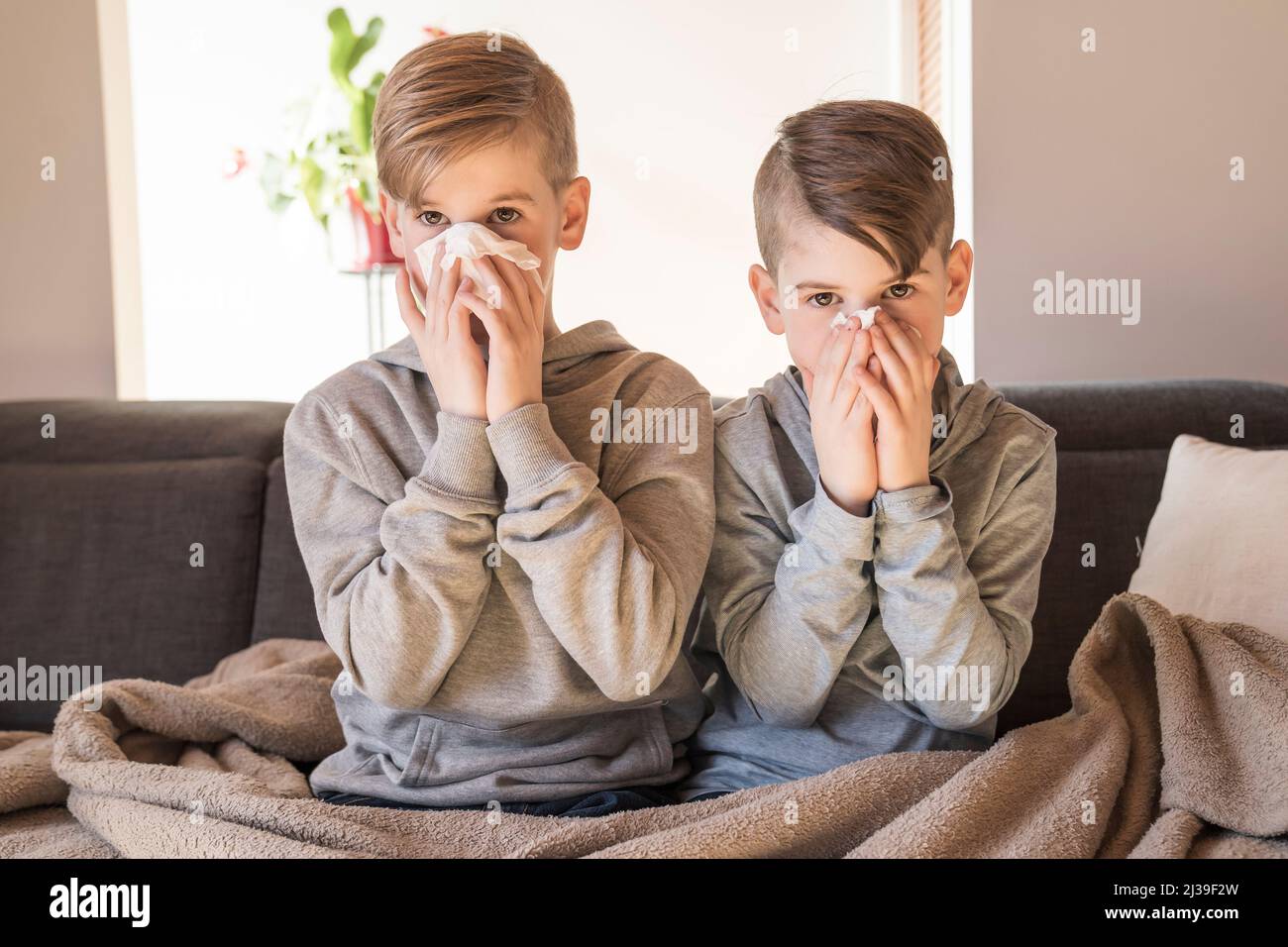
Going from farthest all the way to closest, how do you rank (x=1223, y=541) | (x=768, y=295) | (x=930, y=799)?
(x=1223, y=541)
(x=768, y=295)
(x=930, y=799)

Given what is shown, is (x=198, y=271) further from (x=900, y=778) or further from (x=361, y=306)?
(x=900, y=778)

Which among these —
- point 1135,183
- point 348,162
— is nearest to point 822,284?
point 1135,183

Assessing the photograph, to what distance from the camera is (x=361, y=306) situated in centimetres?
347

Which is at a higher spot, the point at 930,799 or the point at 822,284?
the point at 822,284

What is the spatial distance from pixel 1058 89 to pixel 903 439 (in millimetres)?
1373

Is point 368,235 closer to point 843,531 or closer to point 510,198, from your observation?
point 510,198

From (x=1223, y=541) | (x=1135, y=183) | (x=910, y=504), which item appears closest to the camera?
(x=910, y=504)

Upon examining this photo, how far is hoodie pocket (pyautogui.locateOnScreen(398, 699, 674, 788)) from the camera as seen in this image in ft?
3.26

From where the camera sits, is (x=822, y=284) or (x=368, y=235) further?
(x=368, y=235)

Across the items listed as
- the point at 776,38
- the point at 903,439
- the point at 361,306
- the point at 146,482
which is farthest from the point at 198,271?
the point at 903,439

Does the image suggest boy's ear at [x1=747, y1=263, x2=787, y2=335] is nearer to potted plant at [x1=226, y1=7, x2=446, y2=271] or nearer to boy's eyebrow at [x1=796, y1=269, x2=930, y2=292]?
boy's eyebrow at [x1=796, y1=269, x2=930, y2=292]

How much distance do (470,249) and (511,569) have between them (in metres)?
0.26

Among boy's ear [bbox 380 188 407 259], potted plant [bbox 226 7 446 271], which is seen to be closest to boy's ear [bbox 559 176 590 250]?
boy's ear [bbox 380 188 407 259]

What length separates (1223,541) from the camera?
4.15 feet
